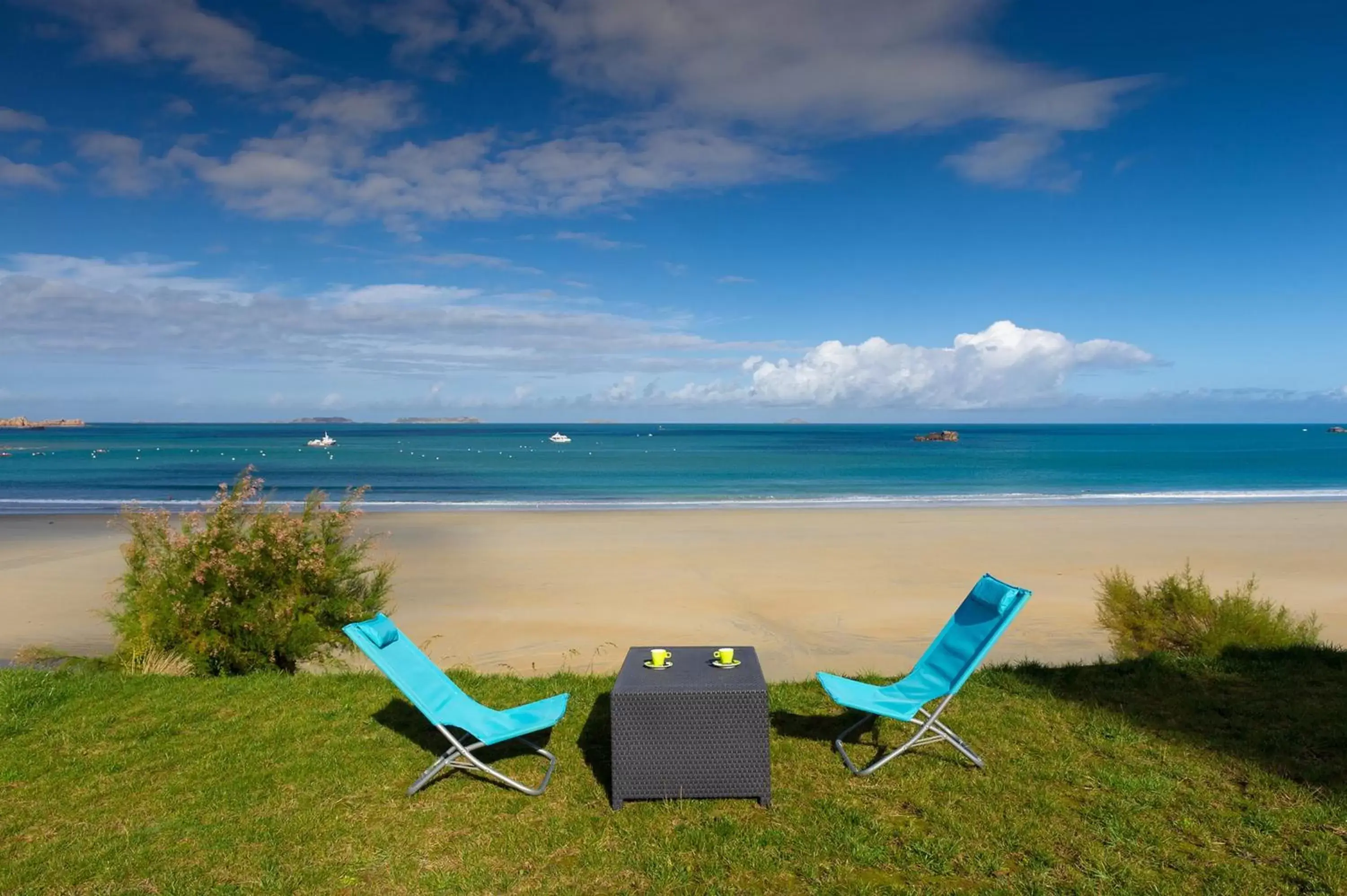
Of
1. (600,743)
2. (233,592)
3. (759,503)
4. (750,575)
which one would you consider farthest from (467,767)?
(759,503)

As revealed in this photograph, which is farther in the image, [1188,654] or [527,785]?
[1188,654]

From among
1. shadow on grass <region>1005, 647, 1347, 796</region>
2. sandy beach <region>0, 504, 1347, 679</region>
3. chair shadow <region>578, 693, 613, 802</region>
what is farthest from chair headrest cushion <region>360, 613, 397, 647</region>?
shadow on grass <region>1005, 647, 1347, 796</region>

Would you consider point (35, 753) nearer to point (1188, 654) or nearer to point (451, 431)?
point (1188, 654)

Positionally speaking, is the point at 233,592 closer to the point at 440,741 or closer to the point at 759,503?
the point at 440,741

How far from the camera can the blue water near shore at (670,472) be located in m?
29.4

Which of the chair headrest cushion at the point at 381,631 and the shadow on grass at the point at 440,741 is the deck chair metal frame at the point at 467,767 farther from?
the chair headrest cushion at the point at 381,631

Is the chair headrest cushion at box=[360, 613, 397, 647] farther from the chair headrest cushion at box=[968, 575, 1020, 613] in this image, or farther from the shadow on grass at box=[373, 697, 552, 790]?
the chair headrest cushion at box=[968, 575, 1020, 613]

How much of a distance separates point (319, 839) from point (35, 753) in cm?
244

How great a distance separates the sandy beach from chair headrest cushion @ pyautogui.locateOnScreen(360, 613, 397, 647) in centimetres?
302

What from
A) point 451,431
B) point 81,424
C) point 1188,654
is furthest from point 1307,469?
point 81,424

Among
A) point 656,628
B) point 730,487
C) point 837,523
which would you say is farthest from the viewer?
point 730,487

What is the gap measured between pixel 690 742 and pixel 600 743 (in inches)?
46.3

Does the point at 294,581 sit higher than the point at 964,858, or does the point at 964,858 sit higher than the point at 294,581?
the point at 294,581

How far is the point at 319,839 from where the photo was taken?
391cm
